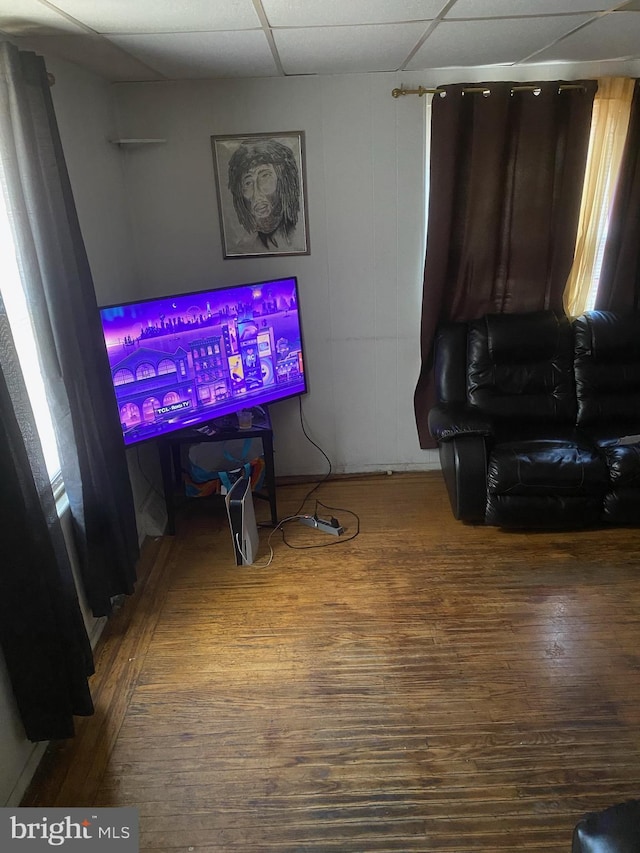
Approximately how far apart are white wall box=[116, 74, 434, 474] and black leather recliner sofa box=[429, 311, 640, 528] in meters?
0.46

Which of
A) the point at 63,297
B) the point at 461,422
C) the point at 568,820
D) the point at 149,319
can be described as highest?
the point at 63,297

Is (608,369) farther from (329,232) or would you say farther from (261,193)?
(261,193)

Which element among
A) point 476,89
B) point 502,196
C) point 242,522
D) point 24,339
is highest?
point 476,89

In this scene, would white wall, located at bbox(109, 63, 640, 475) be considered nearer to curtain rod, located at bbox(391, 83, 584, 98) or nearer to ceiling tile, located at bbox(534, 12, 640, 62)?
curtain rod, located at bbox(391, 83, 584, 98)

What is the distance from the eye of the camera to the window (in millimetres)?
2147

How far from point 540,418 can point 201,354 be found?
76.0 inches

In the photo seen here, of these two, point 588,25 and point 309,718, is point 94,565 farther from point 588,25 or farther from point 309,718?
point 588,25

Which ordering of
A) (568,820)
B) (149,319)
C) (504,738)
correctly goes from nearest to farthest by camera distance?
(568,820) → (504,738) → (149,319)

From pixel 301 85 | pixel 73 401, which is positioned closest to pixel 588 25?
pixel 301 85

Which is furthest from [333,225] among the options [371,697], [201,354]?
[371,697]

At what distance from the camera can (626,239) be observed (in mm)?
3344

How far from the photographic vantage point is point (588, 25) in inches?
92.9

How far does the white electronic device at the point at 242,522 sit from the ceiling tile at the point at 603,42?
249 cm

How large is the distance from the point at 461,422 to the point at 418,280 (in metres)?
0.99
